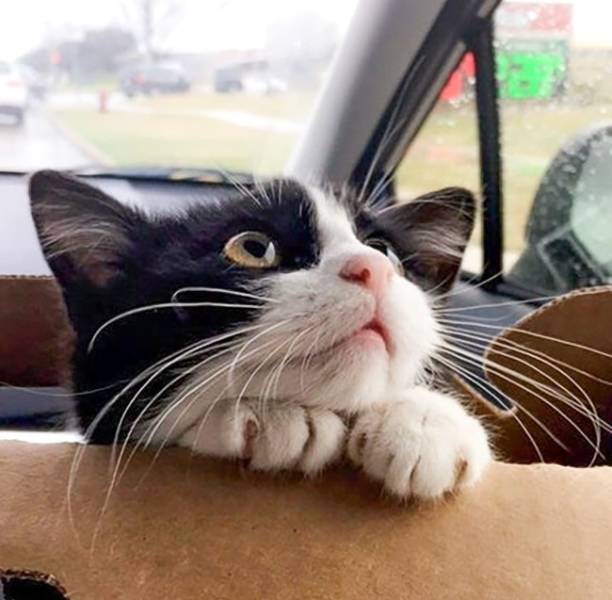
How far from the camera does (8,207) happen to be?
2.16 metres

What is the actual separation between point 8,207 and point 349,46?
2.66ft

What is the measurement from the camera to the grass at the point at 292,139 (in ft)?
5.92

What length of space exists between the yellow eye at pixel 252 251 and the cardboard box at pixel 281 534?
20 cm

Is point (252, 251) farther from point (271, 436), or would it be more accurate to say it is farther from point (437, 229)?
point (437, 229)

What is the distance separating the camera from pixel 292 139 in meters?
2.29

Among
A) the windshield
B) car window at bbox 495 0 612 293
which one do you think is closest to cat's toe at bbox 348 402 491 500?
car window at bbox 495 0 612 293

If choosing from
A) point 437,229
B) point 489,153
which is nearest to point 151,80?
point 489,153

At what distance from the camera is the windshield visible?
2.36 meters

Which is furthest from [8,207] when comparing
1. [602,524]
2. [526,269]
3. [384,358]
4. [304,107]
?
[602,524]

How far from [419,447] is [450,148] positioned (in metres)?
1.32

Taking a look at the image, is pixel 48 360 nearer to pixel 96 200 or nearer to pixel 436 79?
pixel 96 200

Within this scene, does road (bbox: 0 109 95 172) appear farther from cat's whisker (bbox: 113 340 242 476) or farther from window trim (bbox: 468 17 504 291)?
cat's whisker (bbox: 113 340 242 476)

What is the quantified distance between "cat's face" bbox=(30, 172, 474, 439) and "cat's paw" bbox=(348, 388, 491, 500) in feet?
0.10

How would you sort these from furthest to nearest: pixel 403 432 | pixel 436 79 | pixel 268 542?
pixel 436 79, pixel 403 432, pixel 268 542
